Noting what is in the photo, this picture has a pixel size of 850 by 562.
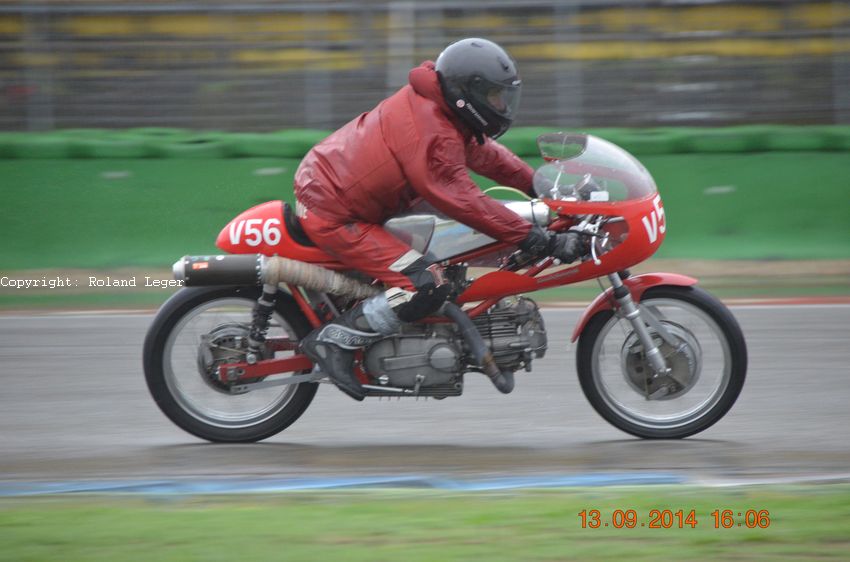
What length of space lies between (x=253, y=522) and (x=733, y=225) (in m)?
7.70

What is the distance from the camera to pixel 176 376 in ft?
20.6

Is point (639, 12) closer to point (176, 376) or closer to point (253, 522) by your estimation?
point (176, 376)

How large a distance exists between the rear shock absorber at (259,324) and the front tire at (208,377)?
0.05m

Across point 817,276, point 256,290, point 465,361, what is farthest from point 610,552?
point 817,276

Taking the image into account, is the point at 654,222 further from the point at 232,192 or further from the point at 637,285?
the point at 232,192

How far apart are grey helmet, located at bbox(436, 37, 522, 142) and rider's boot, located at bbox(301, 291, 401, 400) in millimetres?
943

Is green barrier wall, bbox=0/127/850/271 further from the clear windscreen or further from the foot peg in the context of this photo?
the foot peg

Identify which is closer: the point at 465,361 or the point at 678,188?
the point at 465,361

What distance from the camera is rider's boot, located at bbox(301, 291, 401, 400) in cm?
600

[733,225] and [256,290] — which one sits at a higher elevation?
[733,225]

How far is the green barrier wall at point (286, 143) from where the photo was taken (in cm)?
1162
